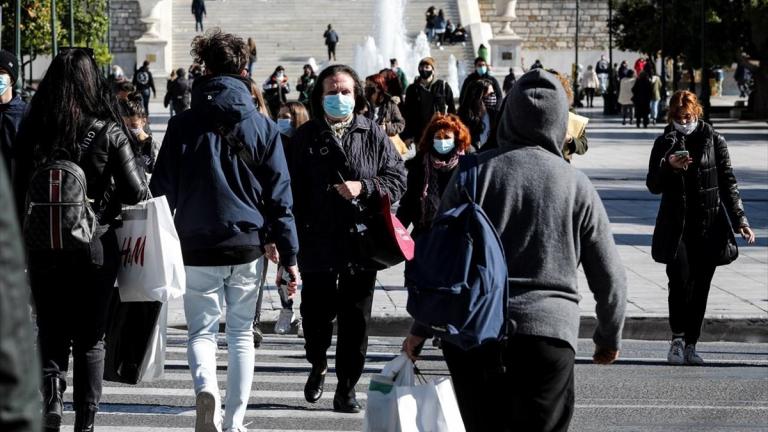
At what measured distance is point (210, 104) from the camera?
6.21 m

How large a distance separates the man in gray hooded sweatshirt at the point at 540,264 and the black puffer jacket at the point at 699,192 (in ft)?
14.0

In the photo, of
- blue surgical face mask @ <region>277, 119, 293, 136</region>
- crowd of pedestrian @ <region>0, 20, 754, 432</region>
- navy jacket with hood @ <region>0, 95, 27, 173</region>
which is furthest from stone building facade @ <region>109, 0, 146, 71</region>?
navy jacket with hood @ <region>0, 95, 27, 173</region>

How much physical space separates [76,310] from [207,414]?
0.66 m

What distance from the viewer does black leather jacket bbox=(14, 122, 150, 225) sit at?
19.1 feet

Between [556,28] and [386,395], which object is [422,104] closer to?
[386,395]

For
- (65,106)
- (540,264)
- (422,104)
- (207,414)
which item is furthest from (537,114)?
(422,104)

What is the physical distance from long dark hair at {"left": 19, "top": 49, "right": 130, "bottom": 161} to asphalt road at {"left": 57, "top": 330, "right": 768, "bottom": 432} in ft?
4.97

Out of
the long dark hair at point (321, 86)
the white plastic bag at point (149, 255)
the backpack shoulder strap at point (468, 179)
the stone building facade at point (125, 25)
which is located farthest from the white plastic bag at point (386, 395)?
the stone building facade at point (125, 25)

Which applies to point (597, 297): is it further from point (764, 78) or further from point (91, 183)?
point (764, 78)

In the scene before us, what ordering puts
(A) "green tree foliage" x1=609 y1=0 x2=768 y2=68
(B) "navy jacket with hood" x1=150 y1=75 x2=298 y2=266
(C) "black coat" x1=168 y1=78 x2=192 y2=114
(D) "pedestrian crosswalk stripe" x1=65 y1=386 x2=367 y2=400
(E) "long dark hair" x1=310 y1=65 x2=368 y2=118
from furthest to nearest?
(A) "green tree foliage" x1=609 y1=0 x2=768 y2=68 → (C) "black coat" x1=168 y1=78 x2=192 y2=114 → (D) "pedestrian crosswalk stripe" x1=65 y1=386 x2=367 y2=400 → (E) "long dark hair" x1=310 y1=65 x2=368 y2=118 → (B) "navy jacket with hood" x1=150 y1=75 x2=298 y2=266

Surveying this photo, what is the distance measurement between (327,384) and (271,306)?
2.82 meters

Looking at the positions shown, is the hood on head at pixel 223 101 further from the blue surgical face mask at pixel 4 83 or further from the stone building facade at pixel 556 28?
the stone building facade at pixel 556 28

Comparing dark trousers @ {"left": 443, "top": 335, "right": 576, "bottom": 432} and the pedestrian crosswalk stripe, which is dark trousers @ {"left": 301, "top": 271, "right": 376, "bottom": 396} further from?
dark trousers @ {"left": 443, "top": 335, "right": 576, "bottom": 432}

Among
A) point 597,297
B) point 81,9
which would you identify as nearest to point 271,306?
point 597,297
